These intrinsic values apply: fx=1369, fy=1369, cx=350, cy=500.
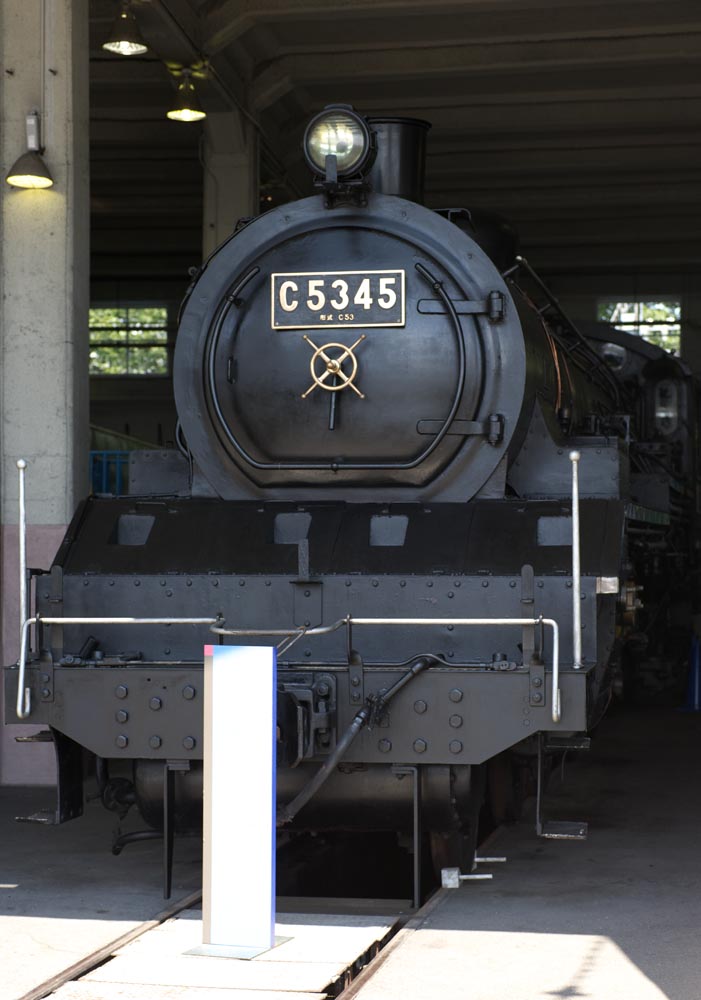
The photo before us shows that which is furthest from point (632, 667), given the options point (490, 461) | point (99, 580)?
point (99, 580)

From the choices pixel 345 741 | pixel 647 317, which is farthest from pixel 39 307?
pixel 647 317

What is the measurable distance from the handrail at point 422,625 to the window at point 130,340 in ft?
88.4

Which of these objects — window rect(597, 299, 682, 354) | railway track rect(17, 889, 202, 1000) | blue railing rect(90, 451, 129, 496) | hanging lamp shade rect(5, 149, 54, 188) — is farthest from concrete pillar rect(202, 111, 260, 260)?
window rect(597, 299, 682, 354)

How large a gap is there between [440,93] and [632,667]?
5.92 meters

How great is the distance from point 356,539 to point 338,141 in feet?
5.31

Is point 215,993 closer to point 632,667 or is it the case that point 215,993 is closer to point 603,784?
point 603,784

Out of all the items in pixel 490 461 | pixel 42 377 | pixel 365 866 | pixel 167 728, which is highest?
pixel 42 377

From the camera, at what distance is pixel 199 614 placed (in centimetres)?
531

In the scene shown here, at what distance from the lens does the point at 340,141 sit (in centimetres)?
555

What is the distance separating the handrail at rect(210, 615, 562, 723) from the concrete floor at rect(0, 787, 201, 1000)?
1.12 metres

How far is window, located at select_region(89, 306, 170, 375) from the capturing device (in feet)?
104

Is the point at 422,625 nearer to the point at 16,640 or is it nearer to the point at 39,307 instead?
the point at 16,640

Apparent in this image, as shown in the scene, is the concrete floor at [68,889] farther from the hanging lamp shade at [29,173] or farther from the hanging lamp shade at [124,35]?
the hanging lamp shade at [124,35]

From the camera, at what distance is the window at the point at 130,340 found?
31781 millimetres
